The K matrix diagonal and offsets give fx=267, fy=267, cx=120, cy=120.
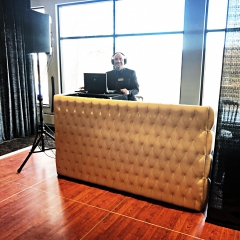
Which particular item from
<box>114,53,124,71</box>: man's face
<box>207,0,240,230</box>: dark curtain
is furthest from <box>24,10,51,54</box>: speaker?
<box>207,0,240,230</box>: dark curtain

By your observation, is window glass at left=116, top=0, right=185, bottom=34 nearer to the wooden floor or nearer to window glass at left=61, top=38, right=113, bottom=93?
window glass at left=61, top=38, right=113, bottom=93

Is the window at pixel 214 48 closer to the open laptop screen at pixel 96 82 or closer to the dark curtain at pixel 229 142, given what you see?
the open laptop screen at pixel 96 82

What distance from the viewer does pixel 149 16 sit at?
478 centimetres

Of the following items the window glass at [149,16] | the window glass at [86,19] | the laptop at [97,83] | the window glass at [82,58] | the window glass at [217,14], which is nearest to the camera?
the laptop at [97,83]

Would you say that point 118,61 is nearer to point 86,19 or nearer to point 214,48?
point 214,48

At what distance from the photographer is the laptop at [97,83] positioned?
3.00 metres

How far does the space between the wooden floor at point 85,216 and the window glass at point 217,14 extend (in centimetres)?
313

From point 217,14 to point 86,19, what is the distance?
2.49 m

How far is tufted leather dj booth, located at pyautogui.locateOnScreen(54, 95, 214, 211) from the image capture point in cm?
234

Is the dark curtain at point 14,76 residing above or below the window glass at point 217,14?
below

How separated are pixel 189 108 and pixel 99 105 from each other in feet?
2.99

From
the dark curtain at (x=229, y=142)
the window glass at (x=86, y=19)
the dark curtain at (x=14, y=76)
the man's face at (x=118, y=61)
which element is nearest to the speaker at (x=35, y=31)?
the man's face at (x=118, y=61)

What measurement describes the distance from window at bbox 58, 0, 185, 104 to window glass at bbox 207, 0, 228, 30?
0.46 m

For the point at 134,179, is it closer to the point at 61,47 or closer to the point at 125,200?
the point at 125,200
